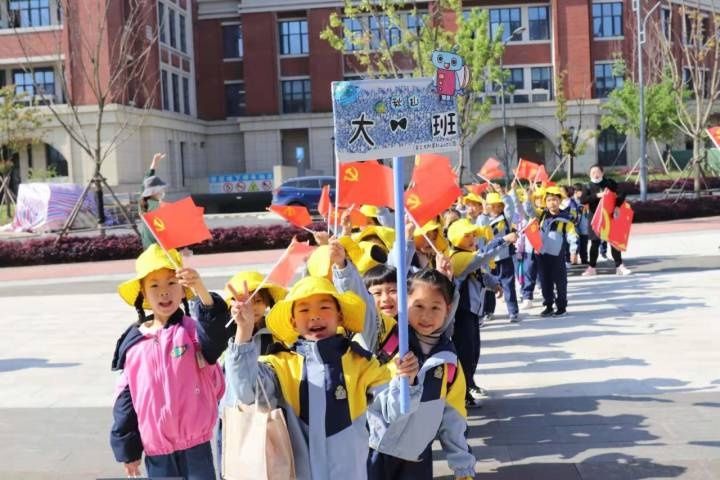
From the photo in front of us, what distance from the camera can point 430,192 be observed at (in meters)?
5.64

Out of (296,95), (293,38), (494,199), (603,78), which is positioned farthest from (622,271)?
(293,38)

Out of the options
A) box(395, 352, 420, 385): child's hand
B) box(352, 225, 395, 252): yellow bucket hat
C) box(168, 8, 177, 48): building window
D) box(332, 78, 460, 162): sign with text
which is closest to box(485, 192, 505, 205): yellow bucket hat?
box(352, 225, 395, 252): yellow bucket hat

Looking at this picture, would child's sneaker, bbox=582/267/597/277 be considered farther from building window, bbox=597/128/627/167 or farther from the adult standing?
building window, bbox=597/128/627/167

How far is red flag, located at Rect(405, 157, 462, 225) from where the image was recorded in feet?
18.4

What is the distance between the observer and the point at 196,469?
12.7ft

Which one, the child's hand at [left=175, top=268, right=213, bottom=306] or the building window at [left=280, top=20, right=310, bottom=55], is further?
the building window at [left=280, top=20, right=310, bottom=55]

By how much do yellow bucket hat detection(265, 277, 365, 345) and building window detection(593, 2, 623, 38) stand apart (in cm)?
4475

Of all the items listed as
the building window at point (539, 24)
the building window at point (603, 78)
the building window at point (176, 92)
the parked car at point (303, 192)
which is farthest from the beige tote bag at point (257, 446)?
the building window at point (539, 24)

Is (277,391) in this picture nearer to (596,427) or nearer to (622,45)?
(596,427)

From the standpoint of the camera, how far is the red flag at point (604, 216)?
13703mm

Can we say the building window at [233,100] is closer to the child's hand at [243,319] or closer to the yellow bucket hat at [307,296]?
the yellow bucket hat at [307,296]

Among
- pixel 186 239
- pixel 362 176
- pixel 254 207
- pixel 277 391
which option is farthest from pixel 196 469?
pixel 254 207

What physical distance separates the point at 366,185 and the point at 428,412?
80.8 inches

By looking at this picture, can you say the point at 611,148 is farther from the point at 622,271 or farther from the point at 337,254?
the point at 337,254
